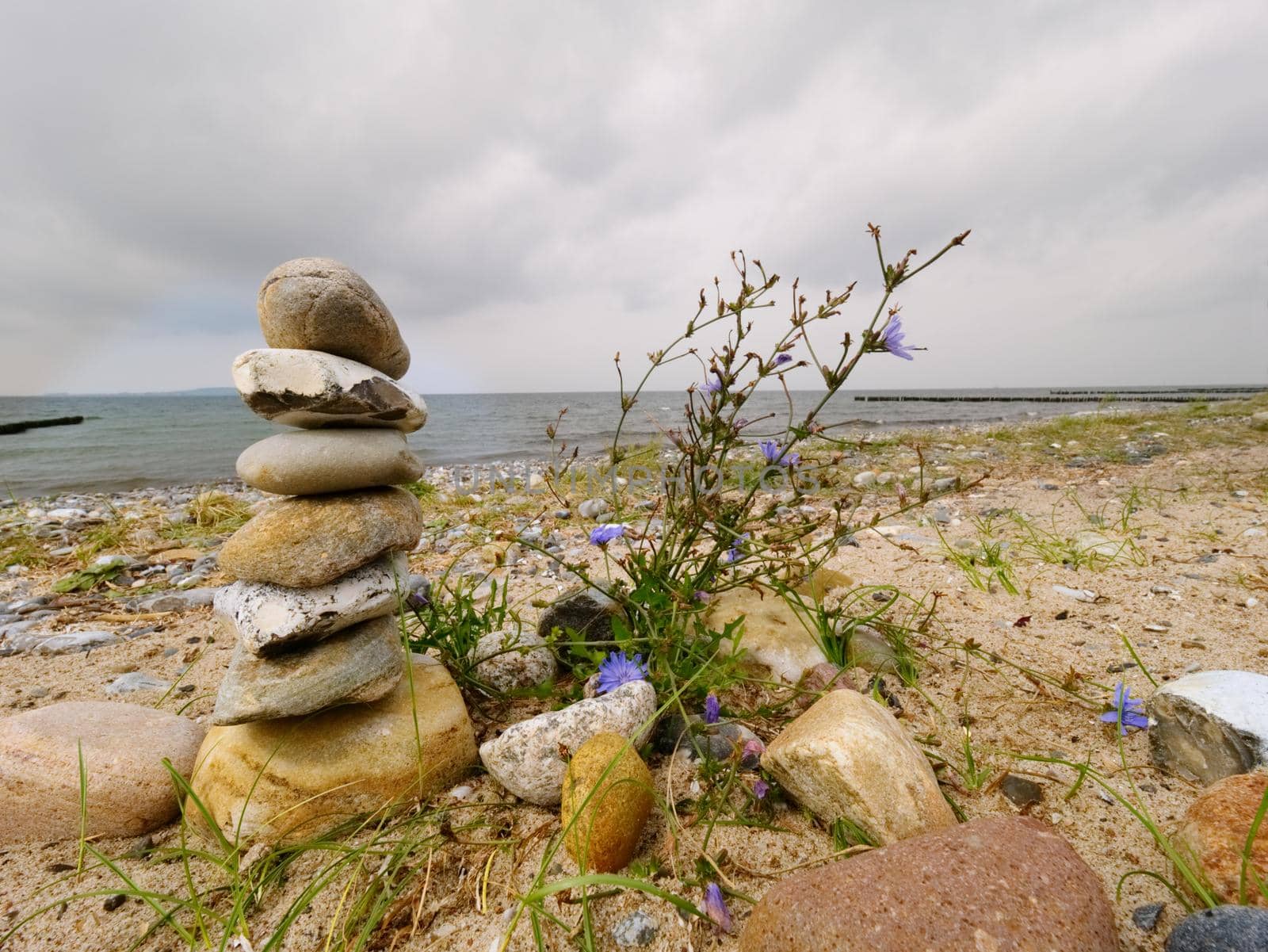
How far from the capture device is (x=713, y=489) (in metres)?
2.08

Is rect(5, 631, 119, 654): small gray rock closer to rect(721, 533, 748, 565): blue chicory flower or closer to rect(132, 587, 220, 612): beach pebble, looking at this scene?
rect(132, 587, 220, 612): beach pebble

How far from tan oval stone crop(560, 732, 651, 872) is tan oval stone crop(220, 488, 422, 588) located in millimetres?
902

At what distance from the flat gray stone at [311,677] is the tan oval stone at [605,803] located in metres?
0.69

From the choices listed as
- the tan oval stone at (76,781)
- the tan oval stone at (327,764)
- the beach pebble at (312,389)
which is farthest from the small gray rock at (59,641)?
the beach pebble at (312,389)

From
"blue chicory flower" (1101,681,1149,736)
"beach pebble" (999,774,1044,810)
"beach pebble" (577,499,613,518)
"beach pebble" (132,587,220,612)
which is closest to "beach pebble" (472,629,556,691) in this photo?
"beach pebble" (999,774,1044,810)

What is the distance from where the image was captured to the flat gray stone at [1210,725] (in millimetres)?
1419

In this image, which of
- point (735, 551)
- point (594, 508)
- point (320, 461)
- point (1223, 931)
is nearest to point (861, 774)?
point (1223, 931)

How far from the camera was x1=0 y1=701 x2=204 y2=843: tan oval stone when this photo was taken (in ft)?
5.37

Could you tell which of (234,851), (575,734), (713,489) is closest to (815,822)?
(575,734)

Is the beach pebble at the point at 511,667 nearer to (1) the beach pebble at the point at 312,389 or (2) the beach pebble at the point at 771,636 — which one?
(2) the beach pebble at the point at 771,636

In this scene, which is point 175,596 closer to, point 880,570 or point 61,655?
point 61,655

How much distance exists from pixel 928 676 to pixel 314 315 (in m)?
2.44

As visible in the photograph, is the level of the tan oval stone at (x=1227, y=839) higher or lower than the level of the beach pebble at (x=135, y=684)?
higher

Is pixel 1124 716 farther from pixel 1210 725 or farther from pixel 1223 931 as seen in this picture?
pixel 1223 931
